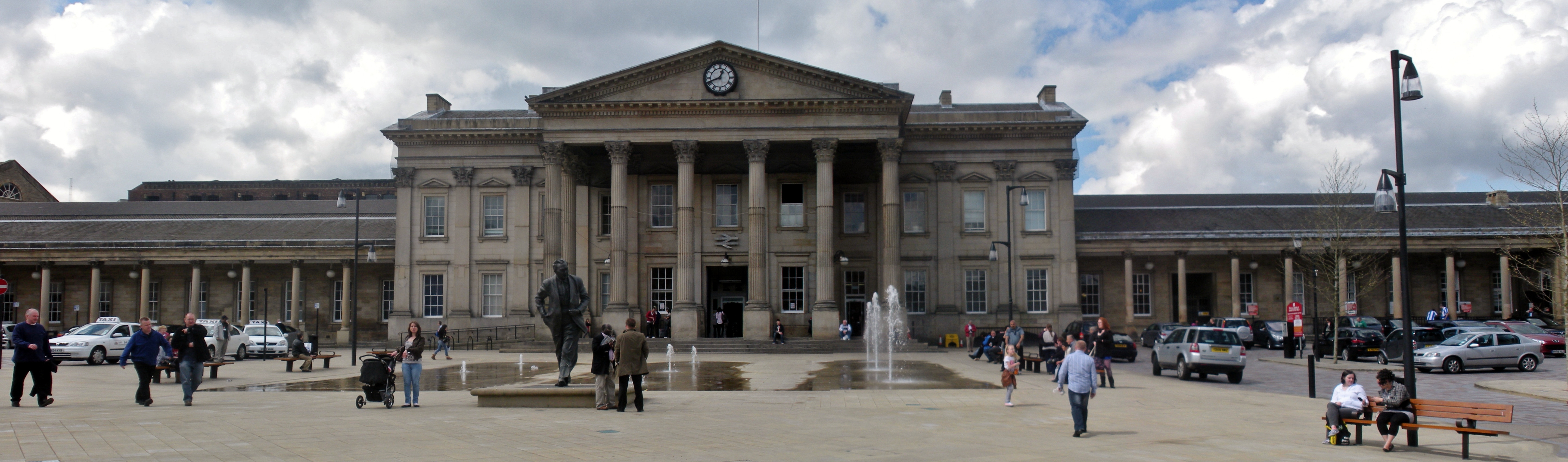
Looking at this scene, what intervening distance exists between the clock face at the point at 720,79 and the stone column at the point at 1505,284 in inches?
1425

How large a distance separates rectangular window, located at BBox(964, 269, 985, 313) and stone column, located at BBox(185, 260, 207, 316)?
37.7 metres

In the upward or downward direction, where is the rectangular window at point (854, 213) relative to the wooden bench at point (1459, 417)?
upward

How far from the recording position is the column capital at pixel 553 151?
41688 mm

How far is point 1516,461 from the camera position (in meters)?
11.6

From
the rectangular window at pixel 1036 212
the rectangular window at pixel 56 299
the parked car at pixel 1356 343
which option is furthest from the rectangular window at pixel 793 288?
the rectangular window at pixel 56 299

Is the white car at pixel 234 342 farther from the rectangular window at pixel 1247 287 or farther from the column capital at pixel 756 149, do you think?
the rectangular window at pixel 1247 287

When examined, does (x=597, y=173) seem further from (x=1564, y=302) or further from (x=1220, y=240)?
(x=1564, y=302)

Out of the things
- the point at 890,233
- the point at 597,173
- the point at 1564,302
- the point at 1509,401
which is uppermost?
the point at 597,173

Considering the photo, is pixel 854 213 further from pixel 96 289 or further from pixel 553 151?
pixel 96 289

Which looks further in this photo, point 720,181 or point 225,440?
point 720,181

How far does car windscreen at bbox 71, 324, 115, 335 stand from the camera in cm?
2867

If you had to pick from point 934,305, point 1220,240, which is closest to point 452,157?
point 934,305

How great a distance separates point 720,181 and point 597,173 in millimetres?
5684

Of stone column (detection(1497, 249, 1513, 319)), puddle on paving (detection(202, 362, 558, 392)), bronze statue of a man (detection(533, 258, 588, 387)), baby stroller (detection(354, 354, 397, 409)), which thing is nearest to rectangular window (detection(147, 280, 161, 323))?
puddle on paving (detection(202, 362, 558, 392))
